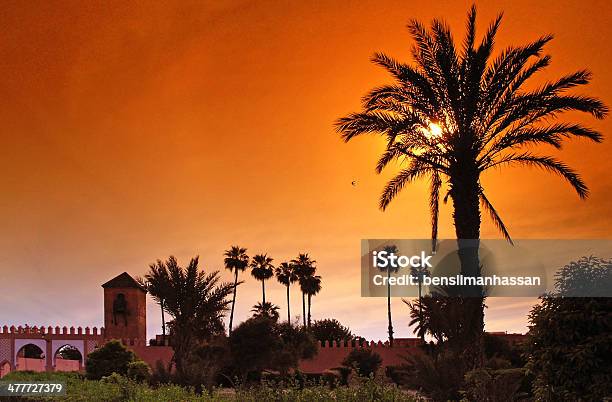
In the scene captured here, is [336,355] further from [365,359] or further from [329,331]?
[329,331]

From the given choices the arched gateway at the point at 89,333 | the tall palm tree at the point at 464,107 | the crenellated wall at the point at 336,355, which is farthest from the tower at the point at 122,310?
the tall palm tree at the point at 464,107

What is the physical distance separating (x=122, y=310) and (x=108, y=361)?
2742cm

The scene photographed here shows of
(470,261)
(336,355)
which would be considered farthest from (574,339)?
(336,355)

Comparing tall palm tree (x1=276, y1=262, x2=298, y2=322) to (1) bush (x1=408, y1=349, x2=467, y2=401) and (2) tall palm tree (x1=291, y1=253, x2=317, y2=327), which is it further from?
(1) bush (x1=408, y1=349, x2=467, y2=401)

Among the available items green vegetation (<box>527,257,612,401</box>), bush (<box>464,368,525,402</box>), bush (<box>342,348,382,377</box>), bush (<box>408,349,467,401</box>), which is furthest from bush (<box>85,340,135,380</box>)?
green vegetation (<box>527,257,612,401</box>)

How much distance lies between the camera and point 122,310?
5800 cm

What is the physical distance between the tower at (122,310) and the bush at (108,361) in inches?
997

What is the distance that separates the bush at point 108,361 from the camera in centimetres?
3105

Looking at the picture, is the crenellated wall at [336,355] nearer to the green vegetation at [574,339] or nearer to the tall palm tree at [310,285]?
the tall palm tree at [310,285]

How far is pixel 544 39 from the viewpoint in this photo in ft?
71.7

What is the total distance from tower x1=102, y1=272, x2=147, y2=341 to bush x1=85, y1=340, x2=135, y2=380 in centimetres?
2531

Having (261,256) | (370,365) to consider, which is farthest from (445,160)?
(261,256)

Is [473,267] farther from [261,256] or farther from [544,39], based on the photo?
[261,256]

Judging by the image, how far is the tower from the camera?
57.4m
